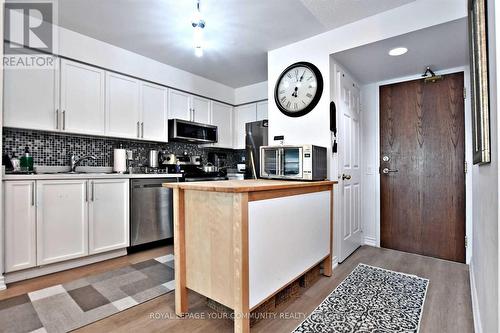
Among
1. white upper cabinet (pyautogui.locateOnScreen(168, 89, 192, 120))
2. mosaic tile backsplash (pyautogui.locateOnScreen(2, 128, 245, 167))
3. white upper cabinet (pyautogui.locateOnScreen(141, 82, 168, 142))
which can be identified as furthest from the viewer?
white upper cabinet (pyautogui.locateOnScreen(168, 89, 192, 120))

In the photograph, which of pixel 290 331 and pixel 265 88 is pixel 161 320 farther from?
pixel 265 88

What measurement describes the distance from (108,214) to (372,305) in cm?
264

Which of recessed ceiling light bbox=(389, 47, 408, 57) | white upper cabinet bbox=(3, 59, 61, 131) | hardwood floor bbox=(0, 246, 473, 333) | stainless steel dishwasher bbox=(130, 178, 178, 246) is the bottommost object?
hardwood floor bbox=(0, 246, 473, 333)

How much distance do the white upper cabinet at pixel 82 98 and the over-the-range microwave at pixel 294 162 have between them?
1939 mm

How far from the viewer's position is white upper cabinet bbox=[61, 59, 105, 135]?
269cm

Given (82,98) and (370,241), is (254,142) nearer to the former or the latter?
(370,241)

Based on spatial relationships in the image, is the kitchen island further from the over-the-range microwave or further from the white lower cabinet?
the white lower cabinet

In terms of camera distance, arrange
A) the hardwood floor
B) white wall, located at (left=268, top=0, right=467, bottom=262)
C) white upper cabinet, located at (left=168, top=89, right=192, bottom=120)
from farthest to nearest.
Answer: white upper cabinet, located at (left=168, top=89, right=192, bottom=120) < white wall, located at (left=268, top=0, right=467, bottom=262) < the hardwood floor

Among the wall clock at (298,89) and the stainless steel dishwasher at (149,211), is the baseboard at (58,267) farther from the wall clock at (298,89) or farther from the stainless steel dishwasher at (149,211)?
the wall clock at (298,89)

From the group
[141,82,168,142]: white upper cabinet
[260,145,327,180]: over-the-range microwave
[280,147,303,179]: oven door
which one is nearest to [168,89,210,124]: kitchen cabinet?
[141,82,168,142]: white upper cabinet

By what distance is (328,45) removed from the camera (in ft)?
8.59

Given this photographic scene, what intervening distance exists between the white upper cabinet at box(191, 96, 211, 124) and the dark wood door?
2.52 m

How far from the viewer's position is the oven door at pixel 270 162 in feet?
7.98

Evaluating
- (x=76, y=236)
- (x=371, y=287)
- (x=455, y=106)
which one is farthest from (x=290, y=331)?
(x=455, y=106)
